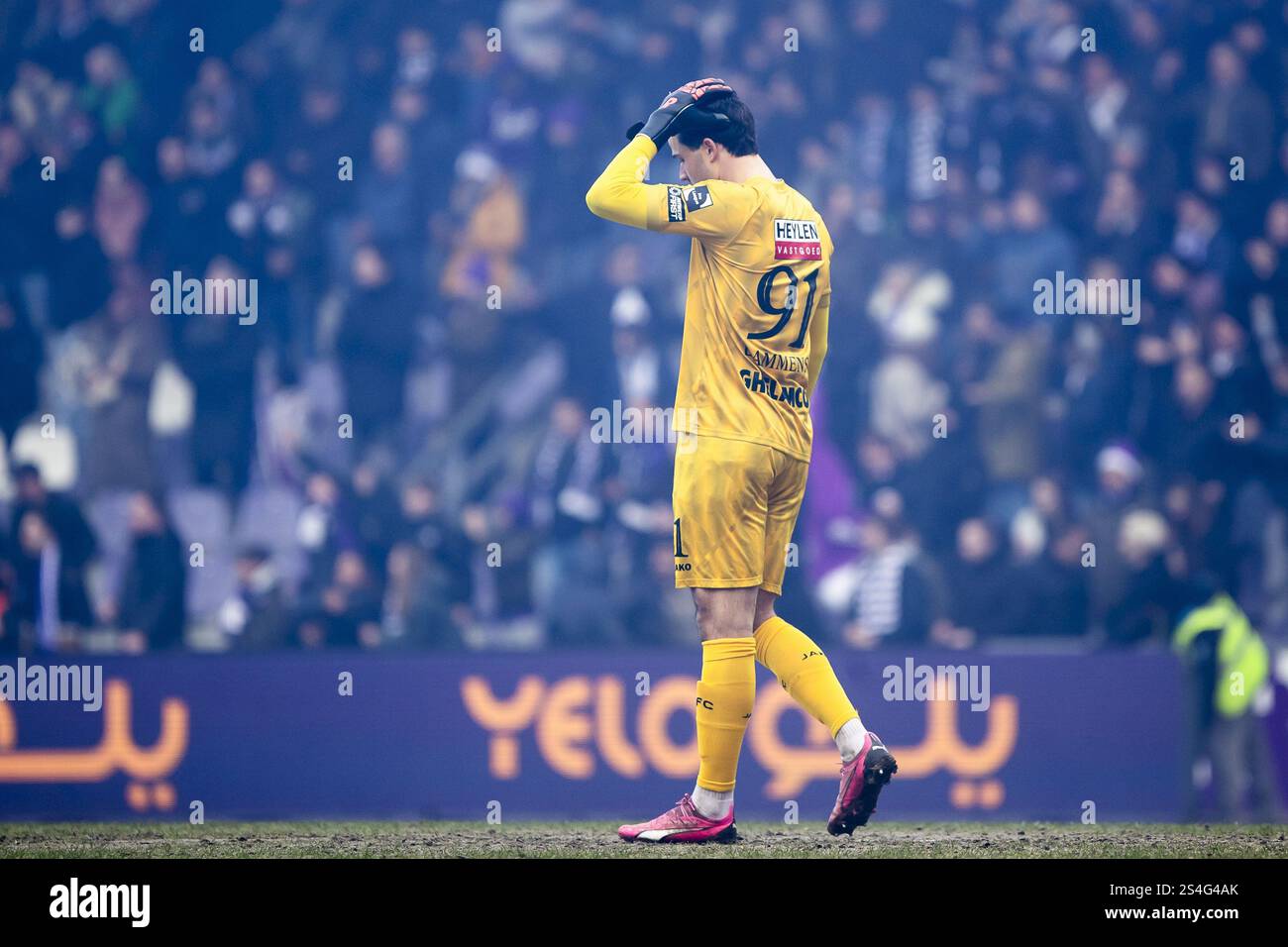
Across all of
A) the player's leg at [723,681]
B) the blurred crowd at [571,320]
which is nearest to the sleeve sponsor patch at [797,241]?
the player's leg at [723,681]

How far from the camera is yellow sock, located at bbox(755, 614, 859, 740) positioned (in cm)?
559

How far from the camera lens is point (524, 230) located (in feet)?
36.8

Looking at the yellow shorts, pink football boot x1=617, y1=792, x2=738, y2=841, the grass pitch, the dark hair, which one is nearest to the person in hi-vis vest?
the grass pitch

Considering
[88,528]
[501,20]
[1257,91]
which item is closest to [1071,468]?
[1257,91]

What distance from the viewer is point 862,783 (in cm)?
538

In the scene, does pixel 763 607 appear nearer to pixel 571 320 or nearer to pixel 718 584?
pixel 718 584

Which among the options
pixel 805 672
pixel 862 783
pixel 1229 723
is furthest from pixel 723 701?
pixel 1229 723

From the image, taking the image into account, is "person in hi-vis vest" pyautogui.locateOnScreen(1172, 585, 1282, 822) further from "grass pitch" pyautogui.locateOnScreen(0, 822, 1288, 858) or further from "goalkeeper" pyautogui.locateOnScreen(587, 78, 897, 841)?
"goalkeeper" pyautogui.locateOnScreen(587, 78, 897, 841)

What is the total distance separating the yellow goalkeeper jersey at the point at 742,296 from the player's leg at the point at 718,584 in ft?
0.36

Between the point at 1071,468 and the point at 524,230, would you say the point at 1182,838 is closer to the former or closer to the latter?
the point at 1071,468

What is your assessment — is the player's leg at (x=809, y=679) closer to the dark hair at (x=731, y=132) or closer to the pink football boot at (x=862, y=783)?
the pink football boot at (x=862, y=783)

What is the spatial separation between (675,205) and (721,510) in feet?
3.30

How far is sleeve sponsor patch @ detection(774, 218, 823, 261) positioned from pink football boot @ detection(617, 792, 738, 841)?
6.05 feet

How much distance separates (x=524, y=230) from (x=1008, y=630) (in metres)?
4.15
